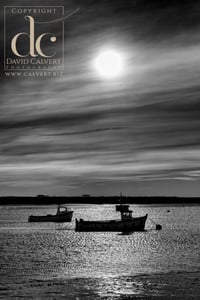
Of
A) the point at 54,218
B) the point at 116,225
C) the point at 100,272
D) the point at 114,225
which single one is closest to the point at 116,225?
the point at 116,225

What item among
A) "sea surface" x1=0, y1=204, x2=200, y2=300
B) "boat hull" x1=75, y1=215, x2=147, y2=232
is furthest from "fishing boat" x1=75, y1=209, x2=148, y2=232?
"sea surface" x1=0, y1=204, x2=200, y2=300

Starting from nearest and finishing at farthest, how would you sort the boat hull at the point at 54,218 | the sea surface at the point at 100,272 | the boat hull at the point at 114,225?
1. the sea surface at the point at 100,272
2. the boat hull at the point at 114,225
3. the boat hull at the point at 54,218

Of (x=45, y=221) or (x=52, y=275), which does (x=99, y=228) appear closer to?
(x=45, y=221)

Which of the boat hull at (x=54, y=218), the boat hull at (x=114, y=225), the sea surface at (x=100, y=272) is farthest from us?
the boat hull at (x=54, y=218)

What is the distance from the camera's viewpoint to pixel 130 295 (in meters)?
28.3

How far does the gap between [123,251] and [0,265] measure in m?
17.8

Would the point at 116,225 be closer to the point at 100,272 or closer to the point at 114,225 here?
the point at 114,225

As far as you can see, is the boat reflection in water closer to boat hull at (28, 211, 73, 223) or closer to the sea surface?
the sea surface

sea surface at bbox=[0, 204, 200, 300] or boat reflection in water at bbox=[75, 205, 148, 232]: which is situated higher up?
boat reflection in water at bbox=[75, 205, 148, 232]

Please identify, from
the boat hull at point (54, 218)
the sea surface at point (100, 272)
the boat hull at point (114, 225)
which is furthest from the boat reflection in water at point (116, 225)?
the boat hull at point (54, 218)

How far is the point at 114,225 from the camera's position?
9300 cm

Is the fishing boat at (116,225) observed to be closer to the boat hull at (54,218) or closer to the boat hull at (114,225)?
the boat hull at (114,225)

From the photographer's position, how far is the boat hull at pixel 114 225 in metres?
93.1

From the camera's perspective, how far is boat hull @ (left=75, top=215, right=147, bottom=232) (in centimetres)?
9309
